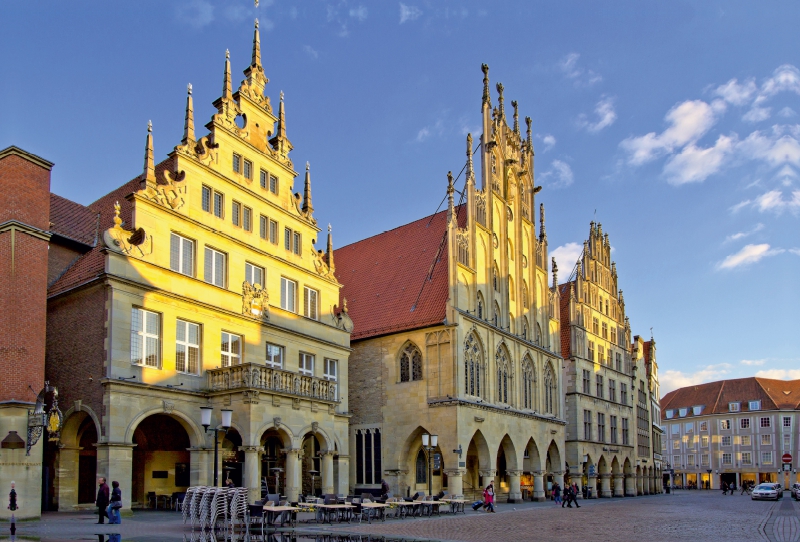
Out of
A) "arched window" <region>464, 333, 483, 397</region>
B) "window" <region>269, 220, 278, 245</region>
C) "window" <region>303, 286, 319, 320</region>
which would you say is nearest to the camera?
"window" <region>269, 220, 278, 245</region>

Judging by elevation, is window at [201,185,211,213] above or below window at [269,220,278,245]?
above

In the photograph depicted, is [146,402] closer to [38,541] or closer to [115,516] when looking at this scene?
[115,516]

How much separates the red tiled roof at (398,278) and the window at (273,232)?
421 inches

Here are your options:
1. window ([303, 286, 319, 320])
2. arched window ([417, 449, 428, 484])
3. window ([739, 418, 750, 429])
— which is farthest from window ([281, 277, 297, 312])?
window ([739, 418, 750, 429])

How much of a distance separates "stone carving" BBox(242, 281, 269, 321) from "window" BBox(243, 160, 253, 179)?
15.5ft

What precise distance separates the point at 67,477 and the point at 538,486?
3047 cm

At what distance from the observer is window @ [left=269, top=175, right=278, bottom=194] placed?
37125 mm

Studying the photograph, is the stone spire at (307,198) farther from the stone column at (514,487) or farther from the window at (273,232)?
the stone column at (514,487)

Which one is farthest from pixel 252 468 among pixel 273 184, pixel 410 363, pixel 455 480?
pixel 410 363

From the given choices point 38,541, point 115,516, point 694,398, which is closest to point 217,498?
point 38,541

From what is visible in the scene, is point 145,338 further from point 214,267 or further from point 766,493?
point 766,493

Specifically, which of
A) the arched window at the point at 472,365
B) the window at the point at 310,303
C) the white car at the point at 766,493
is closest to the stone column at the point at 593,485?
the white car at the point at 766,493

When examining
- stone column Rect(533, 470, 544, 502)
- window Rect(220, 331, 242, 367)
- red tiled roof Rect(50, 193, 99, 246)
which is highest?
red tiled roof Rect(50, 193, 99, 246)

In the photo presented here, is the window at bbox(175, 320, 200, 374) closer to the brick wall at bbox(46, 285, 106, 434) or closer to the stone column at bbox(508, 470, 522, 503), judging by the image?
the brick wall at bbox(46, 285, 106, 434)
